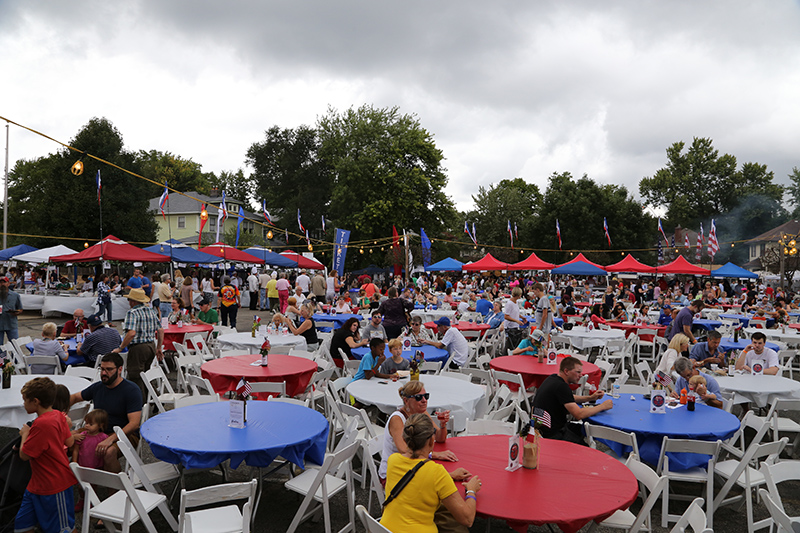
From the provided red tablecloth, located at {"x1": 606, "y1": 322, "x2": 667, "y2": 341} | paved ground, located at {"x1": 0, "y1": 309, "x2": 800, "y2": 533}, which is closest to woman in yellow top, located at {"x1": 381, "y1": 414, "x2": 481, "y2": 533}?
paved ground, located at {"x1": 0, "y1": 309, "x2": 800, "y2": 533}

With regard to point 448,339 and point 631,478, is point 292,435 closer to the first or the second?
point 631,478

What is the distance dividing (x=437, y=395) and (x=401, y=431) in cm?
190

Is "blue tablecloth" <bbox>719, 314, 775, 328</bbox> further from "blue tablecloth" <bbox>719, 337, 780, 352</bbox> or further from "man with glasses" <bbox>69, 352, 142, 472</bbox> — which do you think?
"man with glasses" <bbox>69, 352, 142, 472</bbox>

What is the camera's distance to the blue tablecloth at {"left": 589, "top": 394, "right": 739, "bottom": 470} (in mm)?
4535

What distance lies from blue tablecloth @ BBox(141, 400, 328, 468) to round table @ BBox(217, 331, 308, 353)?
3906 millimetres

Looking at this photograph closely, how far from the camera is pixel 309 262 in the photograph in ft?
86.0

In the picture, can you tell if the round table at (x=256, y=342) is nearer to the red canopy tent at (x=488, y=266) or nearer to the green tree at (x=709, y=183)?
the red canopy tent at (x=488, y=266)

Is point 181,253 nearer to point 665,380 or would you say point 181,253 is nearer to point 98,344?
point 98,344

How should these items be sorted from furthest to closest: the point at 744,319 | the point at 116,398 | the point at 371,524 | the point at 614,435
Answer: the point at 744,319 < the point at 116,398 < the point at 614,435 < the point at 371,524

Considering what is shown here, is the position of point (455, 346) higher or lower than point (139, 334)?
lower

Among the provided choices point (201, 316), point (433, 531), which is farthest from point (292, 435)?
point (201, 316)

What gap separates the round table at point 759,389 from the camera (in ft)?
20.7

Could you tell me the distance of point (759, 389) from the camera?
20.9ft

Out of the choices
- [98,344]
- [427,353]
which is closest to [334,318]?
[427,353]
